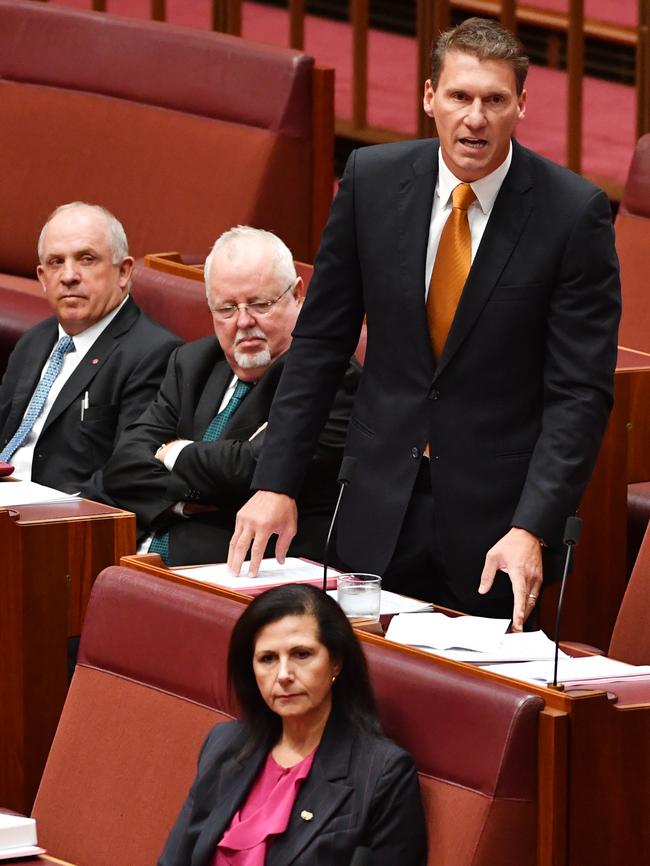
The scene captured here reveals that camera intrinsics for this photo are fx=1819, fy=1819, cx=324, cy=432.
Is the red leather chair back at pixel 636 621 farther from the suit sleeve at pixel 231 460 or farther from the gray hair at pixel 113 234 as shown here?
the gray hair at pixel 113 234

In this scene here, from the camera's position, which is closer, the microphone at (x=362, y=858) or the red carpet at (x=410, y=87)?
the microphone at (x=362, y=858)

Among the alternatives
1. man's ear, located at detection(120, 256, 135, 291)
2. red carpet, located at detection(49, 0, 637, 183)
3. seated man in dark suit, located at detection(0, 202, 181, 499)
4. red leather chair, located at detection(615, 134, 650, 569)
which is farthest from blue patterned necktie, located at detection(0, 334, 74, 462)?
red carpet, located at detection(49, 0, 637, 183)

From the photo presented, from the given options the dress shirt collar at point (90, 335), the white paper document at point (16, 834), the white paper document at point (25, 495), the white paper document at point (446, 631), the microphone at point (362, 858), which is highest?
the dress shirt collar at point (90, 335)

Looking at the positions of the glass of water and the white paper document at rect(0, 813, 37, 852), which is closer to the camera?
the white paper document at rect(0, 813, 37, 852)

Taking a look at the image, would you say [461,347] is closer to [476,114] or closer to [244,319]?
[476,114]

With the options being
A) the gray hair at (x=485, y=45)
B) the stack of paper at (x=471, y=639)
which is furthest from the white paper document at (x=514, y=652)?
→ the gray hair at (x=485, y=45)

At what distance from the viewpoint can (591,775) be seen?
53.3 inches

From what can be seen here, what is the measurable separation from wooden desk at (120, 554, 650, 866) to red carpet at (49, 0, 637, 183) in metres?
2.27

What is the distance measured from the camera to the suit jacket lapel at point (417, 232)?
1.64 metres

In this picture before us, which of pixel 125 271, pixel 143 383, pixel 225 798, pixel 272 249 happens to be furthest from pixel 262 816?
pixel 125 271

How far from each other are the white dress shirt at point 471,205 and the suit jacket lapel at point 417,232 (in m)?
0.01

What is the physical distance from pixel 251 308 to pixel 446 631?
77 cm

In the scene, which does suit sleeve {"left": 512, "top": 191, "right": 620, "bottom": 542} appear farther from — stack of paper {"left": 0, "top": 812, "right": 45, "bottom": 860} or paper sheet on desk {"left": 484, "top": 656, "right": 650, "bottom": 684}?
stack of paper {"left": 0, "top": 812, "right": 45, "bottom": 860}

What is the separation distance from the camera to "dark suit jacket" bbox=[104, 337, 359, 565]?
2.08 meters
